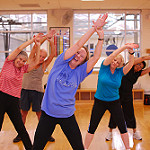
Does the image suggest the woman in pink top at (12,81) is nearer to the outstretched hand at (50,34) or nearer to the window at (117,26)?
the outstretched hand at (50,34)

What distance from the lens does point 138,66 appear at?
330cm

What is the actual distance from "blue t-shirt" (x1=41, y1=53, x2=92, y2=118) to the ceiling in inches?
189

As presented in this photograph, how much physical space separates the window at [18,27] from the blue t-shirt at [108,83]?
532cm

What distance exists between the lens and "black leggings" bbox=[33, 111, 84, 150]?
189 cm

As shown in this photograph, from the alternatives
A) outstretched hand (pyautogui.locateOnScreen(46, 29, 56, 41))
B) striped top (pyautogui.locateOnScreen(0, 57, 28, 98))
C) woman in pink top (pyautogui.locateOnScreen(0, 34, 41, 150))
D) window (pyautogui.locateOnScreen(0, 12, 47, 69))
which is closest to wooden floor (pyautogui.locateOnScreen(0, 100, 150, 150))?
woman in pink top (pyautogui.locateOnScreen(0, 34, 41, 150))

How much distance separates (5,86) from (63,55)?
974 mm

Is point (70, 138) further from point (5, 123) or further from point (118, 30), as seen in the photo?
point (118, 30)

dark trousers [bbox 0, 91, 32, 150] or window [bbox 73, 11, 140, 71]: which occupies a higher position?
window [bbox 73, 11, 140, 71]

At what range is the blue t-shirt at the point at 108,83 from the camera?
8.80 feet

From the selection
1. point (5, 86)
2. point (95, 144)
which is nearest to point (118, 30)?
point (95, 144)

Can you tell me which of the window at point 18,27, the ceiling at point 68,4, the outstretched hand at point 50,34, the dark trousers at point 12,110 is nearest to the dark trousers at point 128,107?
the dark trousers at point 12,110

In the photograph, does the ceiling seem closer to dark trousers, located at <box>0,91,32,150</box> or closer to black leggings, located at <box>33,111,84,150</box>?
dark trousers, located at <box>0,91,32,150</box>

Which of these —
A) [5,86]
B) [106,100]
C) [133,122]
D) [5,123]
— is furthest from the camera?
[5,123]

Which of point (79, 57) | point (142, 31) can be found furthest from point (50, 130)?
point (142, 31)
